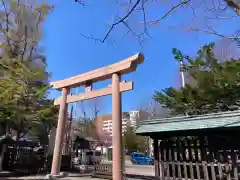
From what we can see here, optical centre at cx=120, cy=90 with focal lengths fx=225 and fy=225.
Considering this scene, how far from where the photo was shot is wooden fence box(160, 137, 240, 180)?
6750mm

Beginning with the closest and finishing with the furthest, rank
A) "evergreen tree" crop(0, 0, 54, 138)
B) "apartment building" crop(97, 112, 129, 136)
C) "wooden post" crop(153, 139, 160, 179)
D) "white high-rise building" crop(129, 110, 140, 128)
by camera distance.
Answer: "wooden post" crop(153, 139, 160, 179) < "evergreen tree" crop(0, 0, 54, 138) < "white high-rise building" crop(129, 110, 140, 128) < "apartment building" crop(97, 112, 129, 136)

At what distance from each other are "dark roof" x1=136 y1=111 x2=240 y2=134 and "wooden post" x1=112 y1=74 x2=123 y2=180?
4.51 feet

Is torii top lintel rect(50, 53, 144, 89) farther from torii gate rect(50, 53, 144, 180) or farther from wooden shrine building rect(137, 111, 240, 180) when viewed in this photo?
wooden shrine building rect(137, 111, 240, 180)

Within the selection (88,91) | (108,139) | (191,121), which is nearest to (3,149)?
(88,91)

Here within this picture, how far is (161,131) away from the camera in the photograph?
7.97 metres

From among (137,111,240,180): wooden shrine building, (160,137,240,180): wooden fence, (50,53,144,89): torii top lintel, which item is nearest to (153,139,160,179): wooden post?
(137,111,240,180): wooden shrine building

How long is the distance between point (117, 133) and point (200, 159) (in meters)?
2.89

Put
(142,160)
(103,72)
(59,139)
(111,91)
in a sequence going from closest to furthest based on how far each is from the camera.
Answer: (111,91), (103,72), (59,139), (142,160)

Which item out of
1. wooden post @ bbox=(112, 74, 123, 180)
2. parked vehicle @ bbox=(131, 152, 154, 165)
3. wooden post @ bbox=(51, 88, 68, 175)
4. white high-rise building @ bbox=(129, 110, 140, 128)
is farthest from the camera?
white high-rise building @ bbox=(129, 110, 140, 128)

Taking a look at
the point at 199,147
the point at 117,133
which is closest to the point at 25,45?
the point at 117,133

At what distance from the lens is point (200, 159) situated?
7.47m

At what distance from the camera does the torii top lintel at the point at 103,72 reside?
313 inches

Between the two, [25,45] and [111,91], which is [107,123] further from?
[111,91]

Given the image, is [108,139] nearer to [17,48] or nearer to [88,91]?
[17,48]
